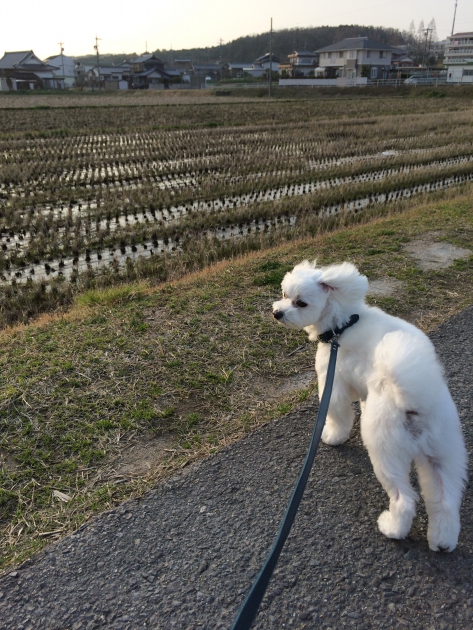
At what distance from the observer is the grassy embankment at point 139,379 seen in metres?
2.79

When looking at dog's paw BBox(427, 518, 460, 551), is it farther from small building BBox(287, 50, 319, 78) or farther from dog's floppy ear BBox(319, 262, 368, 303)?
small building BBox(287, 50, 319, 78)

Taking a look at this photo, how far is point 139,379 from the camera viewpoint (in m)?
3.78

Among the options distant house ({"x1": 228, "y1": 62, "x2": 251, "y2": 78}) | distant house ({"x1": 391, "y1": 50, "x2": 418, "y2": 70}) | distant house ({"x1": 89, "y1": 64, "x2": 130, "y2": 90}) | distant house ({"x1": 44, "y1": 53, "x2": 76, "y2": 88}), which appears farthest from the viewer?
distant house ({"x1": 228, "y1": 62, "x2": 251, "y2": 78})

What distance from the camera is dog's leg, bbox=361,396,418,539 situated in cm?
228

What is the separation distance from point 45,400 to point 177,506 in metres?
1.48

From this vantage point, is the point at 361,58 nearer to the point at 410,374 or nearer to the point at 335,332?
the point at 335,332

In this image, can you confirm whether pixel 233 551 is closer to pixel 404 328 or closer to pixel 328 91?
pixel 404 328

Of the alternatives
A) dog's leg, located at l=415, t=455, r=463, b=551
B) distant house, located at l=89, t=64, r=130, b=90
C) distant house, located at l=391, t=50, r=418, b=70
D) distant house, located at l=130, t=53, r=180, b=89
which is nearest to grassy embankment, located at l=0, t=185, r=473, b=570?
dog's leg, located at l=415, t=455, r=463, b=551

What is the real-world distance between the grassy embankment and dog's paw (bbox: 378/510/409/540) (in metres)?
1.10

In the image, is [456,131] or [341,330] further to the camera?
[456,131]

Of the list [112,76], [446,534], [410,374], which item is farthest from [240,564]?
[112,76]

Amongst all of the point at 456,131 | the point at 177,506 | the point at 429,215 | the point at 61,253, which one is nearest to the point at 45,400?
the point at 177,506

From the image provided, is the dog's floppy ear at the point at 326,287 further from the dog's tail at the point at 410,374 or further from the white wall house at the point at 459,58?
the white wall house at the point at 459,58

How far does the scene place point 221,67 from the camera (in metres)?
100
